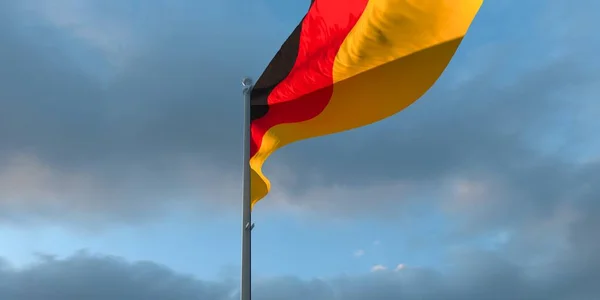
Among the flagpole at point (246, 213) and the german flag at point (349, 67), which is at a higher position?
the german flag at point (349, 67)

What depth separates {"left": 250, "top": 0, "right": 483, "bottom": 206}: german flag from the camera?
1335cm

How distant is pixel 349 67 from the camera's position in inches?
581

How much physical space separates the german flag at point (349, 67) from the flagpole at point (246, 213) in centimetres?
49

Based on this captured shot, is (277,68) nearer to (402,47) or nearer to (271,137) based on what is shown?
(271,137)

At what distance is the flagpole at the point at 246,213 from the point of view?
46.3ft

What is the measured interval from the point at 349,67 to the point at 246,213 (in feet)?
12.3

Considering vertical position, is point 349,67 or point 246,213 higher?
point 349,67

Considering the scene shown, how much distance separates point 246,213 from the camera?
14781 mm

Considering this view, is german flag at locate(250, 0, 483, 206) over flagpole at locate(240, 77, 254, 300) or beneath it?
over

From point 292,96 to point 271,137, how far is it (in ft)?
4.56

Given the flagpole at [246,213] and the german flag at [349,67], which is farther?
the flagpole at [246,213]

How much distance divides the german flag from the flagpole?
49 cm

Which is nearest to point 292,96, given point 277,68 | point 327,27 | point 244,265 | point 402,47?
point 277,68

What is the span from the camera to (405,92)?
1527 centimetres
